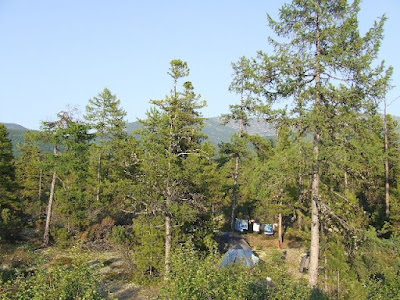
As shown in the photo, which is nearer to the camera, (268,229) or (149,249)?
(149,249)

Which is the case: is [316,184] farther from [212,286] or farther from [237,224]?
[237,224]

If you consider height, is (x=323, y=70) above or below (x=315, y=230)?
above

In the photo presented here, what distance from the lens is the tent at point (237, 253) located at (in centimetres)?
2112

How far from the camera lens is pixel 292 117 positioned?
38.3 feet

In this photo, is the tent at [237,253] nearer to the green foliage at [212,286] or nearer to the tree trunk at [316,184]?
the tree trunk at [316,184]

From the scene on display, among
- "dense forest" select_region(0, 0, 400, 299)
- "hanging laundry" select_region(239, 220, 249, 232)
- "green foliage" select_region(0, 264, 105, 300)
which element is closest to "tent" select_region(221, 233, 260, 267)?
"dense forest" select_region(0, 0, 400, 299)

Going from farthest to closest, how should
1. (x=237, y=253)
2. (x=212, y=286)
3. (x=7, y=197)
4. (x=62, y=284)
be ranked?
(x=7, y=197), (x=237, y=253), (x=212, y=286), (x=62, y=284)

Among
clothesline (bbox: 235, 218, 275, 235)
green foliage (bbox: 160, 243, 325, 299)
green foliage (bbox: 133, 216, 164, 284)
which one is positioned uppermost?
green foliage (bbox: 160, 243, 325, 299)

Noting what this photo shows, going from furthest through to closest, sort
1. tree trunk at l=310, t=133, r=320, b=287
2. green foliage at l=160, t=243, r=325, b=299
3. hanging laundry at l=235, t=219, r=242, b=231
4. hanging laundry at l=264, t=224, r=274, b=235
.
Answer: hanging laundry at l=235, t=219, r=242, b=231
hanging laundry at l=264, t=224, r=274, b=235
tree trunk at l=310, t=133, r=320, b=287
green foliage at l=160, t=243, r=325, b=299

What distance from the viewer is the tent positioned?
21.1 m

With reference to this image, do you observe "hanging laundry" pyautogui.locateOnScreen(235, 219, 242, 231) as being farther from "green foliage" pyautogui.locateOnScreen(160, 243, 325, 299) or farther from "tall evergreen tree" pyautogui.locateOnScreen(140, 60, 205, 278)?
"green foliage" pyautogui.locateOnScreen(160, 243, 325, 299)

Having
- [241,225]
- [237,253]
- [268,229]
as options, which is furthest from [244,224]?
[237,253]

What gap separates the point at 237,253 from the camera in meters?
22.0

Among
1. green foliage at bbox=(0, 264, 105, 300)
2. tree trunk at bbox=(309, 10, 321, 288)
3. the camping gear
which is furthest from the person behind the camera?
the camping gear
